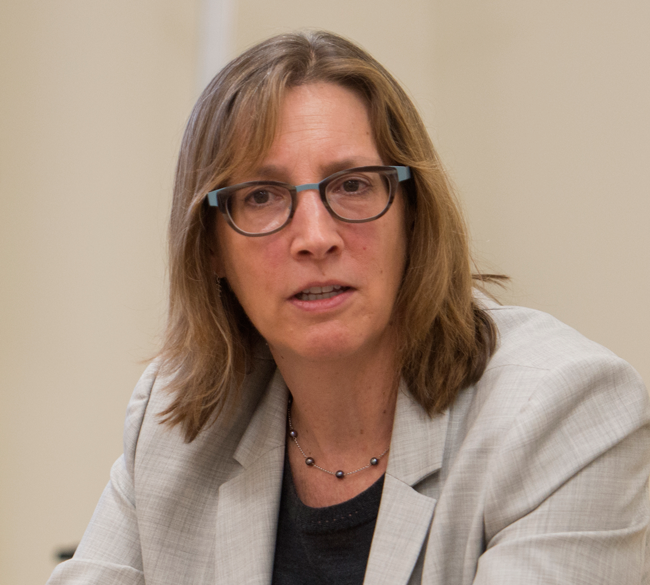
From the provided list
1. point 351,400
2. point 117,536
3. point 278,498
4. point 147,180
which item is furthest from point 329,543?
point 147,180

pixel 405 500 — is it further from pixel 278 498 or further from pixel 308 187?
pixel 308 187

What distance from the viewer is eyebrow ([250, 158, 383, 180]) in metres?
1.21

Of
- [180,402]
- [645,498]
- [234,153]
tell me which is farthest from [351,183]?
[645,498]

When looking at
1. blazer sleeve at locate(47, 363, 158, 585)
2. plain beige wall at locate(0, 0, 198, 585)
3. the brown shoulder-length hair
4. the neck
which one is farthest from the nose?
plain beige wall at locate(0, 0, 198, 585)

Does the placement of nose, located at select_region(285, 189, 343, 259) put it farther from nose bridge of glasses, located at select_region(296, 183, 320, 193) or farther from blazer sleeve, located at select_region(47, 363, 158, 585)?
blazer sleeve, located at select_region(47, 363, 158, 585)

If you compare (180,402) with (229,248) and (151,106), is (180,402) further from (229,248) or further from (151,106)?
(151,106)

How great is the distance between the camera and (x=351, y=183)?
1.22 metres

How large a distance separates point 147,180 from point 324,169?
1.50 m

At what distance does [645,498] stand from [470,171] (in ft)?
5.14

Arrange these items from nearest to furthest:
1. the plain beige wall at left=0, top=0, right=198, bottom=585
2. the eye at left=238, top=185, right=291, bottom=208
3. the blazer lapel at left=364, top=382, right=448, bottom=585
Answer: the blazer lapel at left=364, top=382, right=448, bottom=585, the eye at left=238, top=185, right=291, bottom=208, the plain beige wall at left=0, top=0, right=198, bottom=585

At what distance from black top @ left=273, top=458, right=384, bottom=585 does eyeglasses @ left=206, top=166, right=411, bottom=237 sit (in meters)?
0.47

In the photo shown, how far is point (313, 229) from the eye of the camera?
1.16m

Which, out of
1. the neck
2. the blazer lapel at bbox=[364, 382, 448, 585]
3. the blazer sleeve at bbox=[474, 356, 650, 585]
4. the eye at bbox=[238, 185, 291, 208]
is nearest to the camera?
the blazer sleeve at bbox=[474, 356, 650, 585]

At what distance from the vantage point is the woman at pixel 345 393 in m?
1.04
